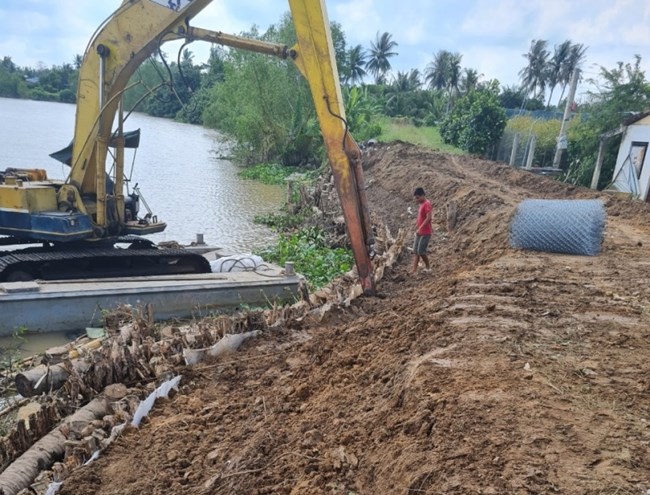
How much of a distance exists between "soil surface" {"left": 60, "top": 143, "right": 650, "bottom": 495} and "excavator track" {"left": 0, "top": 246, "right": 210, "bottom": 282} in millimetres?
3713

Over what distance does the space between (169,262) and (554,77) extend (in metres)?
62.3

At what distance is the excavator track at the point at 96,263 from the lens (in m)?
7.20

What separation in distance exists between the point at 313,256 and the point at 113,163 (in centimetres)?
434

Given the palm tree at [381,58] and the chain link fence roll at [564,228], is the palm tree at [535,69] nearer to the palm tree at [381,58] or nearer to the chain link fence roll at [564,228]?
the palm tree at [381,58]

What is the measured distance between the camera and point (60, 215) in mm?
7262

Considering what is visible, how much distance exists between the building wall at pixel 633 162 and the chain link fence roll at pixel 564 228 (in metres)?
8.93

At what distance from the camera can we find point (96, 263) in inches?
313

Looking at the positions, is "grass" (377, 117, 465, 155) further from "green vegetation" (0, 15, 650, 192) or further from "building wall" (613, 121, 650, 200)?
"building wall" (613, 121, 650, 200)

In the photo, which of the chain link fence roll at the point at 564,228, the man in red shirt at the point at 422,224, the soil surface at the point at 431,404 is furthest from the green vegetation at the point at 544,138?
the soil surface at the point at 431,404

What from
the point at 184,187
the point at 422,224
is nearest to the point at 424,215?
the point at 422,224

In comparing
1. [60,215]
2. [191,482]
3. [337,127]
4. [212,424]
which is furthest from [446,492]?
[60,215]

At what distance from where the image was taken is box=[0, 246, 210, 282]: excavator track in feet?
23.6

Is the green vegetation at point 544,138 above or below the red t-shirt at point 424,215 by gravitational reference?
above

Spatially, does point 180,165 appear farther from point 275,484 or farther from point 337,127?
point 275,484
